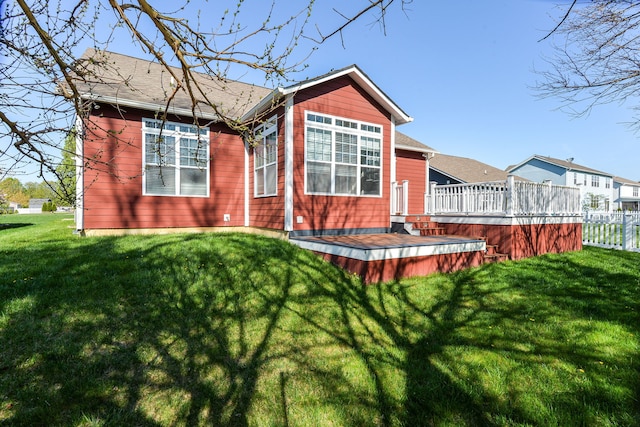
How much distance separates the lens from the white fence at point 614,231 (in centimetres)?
1027

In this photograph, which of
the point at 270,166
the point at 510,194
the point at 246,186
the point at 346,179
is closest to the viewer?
the point at 510,194

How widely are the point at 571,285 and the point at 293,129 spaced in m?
6.90

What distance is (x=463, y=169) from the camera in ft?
85.0

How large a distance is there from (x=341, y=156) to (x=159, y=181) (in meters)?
5.33

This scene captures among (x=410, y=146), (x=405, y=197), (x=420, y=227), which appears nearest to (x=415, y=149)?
(x=410, y=146)

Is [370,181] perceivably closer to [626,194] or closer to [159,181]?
[159,181]

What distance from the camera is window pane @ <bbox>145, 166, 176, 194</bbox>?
8805 mm

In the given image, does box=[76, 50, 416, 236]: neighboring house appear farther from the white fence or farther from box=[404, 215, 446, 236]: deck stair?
the white fence

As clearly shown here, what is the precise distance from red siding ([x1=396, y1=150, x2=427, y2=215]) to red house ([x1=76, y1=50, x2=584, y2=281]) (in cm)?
337

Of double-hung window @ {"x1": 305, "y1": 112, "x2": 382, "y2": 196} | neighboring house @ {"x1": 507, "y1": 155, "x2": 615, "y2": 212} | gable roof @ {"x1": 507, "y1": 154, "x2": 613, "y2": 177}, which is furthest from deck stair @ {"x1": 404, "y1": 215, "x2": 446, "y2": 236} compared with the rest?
gable roof @ {"x1": 507, "y1": 154, "x2": 613, "y2": 177}

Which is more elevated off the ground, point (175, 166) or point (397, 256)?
point (175, 166)

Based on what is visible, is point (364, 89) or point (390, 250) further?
point (364, 89)

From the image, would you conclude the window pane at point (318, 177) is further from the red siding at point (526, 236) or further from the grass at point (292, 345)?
the red siding at point (526, 236)

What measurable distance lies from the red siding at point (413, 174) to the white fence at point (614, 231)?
6.04m
